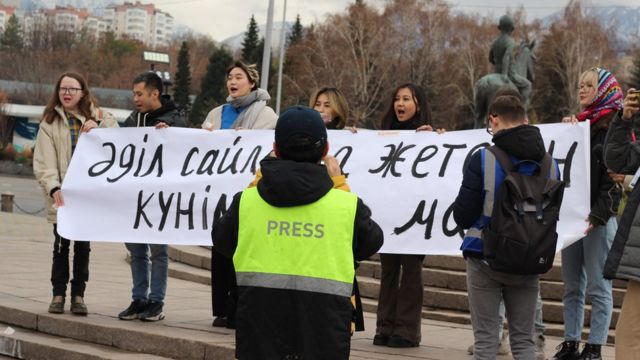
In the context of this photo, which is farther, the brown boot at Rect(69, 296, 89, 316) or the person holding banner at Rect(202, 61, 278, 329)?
the brown boot at Rect(69, 296, 89, 316)

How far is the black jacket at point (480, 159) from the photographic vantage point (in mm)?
5332

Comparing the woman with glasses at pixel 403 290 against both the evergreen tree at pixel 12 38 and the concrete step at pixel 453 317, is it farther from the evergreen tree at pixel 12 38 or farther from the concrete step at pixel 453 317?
the evergreen tree at pixel 12 38

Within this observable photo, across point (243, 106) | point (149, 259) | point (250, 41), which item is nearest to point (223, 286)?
point (149, 259)

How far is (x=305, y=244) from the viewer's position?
4.27 metres

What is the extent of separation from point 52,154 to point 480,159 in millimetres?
3940

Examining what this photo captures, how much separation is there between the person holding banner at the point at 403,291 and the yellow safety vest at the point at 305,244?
2.81 m

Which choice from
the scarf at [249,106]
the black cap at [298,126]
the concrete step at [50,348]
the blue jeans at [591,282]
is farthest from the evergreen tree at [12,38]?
the black cap at [298,126]

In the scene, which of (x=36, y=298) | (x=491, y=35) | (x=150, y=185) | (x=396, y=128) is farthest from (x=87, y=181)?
(x=491, y=35)

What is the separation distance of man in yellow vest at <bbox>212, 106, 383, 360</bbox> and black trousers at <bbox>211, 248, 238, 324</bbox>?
3.12 metres

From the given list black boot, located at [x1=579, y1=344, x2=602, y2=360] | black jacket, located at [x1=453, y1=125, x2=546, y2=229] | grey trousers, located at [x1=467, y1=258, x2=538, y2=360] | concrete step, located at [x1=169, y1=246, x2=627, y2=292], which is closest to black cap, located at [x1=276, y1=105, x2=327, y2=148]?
black jacket, located at [x1=453, y1=125, x2=546, y2=229]

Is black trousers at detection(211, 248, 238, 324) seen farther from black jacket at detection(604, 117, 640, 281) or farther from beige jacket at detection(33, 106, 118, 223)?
black jacket at detection(604, 117, 640, 281)

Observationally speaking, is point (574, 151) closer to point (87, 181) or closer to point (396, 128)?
point (396, 128)

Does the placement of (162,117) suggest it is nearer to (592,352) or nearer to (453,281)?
(453,281)

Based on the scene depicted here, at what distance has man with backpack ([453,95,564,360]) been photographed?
17.1 feet
